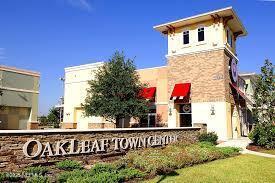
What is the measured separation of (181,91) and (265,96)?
7.32m

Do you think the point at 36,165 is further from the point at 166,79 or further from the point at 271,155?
the point at 166,79

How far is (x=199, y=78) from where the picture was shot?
2636cm

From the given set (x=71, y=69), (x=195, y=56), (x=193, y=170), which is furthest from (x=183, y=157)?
(x=71, y=69)

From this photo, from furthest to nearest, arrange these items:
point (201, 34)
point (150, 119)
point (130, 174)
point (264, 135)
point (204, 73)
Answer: point (150, 119)
point (201, 34)
point (204, 73)
point (264, 135)
point (130, 174)

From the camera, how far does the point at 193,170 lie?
41.5ft

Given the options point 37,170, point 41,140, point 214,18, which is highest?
point 214,18

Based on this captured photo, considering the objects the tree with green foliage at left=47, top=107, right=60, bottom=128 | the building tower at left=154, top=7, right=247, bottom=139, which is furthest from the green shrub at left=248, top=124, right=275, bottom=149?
the tree with green foliage at left=47, top=107, right=60, bottom=128

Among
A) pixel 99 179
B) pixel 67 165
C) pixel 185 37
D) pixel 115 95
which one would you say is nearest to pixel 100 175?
pixel 99 179

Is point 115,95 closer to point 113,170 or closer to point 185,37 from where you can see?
point 185,37

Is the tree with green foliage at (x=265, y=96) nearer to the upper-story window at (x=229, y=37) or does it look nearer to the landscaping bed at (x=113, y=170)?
the upper-story window at (x=229, y=37)

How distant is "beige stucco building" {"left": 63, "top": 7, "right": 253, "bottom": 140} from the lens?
25.3 m

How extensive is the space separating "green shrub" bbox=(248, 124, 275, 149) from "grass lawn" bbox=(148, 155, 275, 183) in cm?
547

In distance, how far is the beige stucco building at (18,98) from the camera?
30.4m

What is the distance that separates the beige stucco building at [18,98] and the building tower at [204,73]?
16.6 metres
